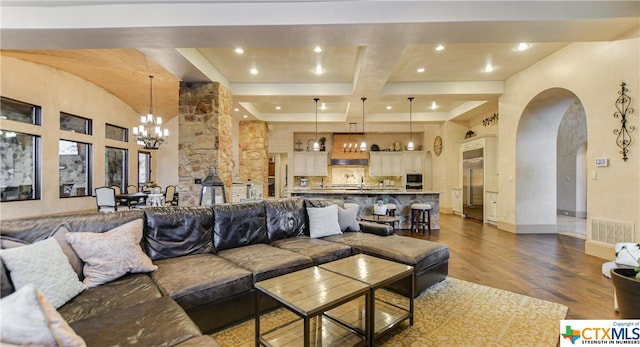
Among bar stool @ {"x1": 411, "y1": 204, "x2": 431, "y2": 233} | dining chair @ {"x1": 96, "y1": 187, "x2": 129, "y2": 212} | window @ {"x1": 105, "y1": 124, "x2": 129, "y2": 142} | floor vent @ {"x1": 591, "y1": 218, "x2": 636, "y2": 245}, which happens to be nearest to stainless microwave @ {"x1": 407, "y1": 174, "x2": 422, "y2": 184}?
bar stool @ {"x1": 411, "y1": 204, "x2": 431, "y2": 233}

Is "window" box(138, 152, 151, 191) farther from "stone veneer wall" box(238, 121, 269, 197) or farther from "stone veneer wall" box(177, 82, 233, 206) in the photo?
"stone veneer wall" box(177, 82, 233, 206)

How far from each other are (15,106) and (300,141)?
754cm

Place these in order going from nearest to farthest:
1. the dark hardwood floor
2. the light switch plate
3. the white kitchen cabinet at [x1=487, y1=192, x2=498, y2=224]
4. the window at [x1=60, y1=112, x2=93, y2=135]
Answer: the dark hardwood floor, the light switch plate, the window at [x1=60, y1=112, x2=93, y2=135], the white kitchen cabinet at [x1=487, y1=192, x2=498, y2=224]

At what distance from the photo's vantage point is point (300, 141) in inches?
424

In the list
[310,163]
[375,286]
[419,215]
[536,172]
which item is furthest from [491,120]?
[375,286]

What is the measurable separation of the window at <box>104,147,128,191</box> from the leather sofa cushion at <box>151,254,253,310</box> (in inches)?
286

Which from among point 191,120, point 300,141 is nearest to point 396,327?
point 191,120

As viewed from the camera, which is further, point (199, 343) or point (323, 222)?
point (323, 222)

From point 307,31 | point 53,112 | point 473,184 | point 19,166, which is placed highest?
point 307,31

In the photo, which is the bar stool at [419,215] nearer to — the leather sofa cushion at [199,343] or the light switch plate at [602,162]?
the light switch plate at [602,162]

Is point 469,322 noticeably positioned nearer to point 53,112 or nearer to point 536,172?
point 536,172

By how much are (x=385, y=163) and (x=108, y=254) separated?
30.0 feet

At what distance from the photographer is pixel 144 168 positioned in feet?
31.1

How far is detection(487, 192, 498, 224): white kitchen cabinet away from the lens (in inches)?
258
